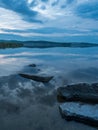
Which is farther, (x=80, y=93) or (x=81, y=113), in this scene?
(x=80, y=93)

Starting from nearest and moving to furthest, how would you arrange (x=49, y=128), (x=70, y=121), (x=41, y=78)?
(x=49, y=128) < (x=70, y=121) < (x=41, y=78)

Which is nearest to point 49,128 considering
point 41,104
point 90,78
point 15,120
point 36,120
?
point 36,120

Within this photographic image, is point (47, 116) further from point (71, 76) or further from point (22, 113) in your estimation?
point (71, 76)

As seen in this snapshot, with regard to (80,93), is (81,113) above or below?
below

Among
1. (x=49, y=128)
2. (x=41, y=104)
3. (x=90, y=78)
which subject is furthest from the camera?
(x=90, y=78)

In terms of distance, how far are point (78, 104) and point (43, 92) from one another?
3.52 meters

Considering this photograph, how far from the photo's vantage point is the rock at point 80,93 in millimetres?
12641

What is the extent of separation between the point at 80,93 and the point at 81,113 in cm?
241

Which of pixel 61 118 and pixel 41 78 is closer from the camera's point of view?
pixel 61 118

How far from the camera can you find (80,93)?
506 inches

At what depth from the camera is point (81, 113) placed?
415 inches

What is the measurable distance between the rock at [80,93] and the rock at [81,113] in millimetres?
1288

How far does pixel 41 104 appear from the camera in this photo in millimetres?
12523

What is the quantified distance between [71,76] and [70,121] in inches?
368
